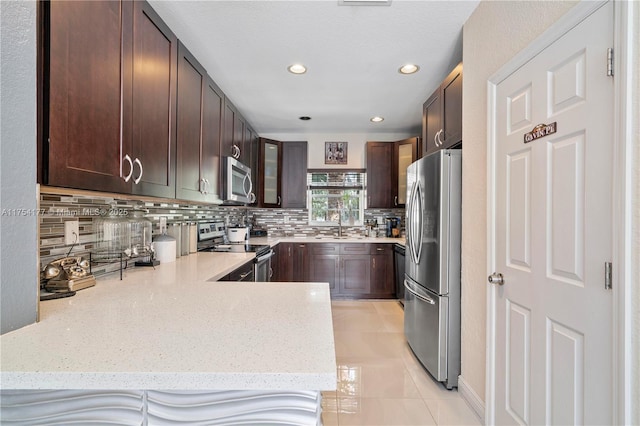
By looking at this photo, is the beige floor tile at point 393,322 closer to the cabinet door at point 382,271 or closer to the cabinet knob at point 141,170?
the cabinet door at point 382,271

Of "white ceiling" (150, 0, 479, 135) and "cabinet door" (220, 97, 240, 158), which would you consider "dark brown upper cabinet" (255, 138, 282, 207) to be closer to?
"white ceiling" (150, 0, 479, 135)

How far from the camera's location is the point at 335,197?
179 inches

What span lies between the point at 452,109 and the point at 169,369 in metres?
2.28

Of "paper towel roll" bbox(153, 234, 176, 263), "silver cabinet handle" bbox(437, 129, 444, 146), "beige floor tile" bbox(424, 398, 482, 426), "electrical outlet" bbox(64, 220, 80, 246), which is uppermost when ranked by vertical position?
"silver cabinet handle" bbox(437, 129, 444, 146)

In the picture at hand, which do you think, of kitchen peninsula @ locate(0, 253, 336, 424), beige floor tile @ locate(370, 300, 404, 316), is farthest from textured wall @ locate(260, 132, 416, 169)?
kitchen peninsula @ locate(0, 253, 336, 424)

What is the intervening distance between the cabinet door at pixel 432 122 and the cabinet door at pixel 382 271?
68.7 inches

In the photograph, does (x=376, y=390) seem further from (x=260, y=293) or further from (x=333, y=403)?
(x=260, y=293)

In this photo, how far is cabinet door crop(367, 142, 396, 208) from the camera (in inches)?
166

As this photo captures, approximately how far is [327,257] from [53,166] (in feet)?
10.9

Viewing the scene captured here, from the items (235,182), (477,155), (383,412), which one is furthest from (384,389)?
(235,182)

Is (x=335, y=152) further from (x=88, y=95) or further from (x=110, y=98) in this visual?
(x=88, y=95)

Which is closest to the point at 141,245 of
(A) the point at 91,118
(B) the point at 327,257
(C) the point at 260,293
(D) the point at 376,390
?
(A) the point at 91,118

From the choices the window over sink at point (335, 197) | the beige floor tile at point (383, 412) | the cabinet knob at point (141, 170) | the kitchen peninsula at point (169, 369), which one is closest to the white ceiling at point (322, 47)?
the cabinet knob at point (141, 170)

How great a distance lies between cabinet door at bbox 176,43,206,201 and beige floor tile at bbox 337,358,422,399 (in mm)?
1750
